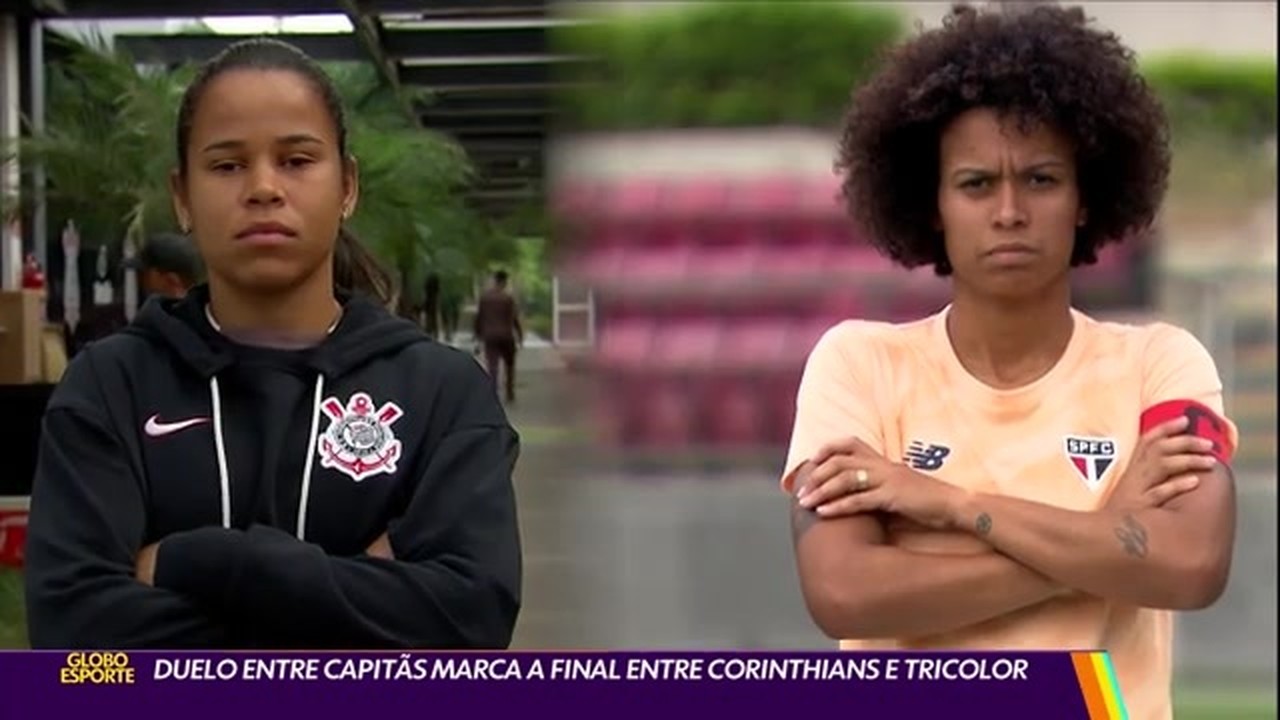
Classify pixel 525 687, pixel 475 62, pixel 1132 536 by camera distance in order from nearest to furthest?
pixel 525 687 → pixel 1132 536 → pixel 475 62

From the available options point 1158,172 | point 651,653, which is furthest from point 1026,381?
point 651,653

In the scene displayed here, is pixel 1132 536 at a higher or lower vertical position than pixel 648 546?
higher

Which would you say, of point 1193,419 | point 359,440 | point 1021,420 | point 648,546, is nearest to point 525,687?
point 359,440

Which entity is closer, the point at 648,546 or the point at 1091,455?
the point at 1091,455

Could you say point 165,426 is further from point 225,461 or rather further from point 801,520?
point 801,520

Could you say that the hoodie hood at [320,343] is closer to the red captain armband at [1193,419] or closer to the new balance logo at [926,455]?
the new balance logo at [926,455]

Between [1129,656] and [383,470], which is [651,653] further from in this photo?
[1129,656]

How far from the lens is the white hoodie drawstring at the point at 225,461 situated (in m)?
1.25

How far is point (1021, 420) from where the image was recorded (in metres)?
1.30

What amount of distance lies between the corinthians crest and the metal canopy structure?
523 millimetres

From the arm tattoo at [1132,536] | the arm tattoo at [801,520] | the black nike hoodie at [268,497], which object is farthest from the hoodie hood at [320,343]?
the arm tattoo at [1132,536]

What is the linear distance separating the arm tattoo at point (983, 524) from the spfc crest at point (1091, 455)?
102 millimetres

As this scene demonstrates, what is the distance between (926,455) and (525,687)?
0.43 m

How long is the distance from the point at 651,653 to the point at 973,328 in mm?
447
